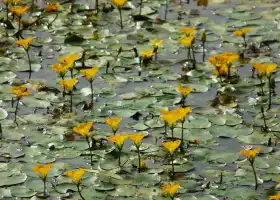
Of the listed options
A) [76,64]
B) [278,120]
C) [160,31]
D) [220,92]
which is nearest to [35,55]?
[76,64]

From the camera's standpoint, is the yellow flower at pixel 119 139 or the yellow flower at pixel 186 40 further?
the yellow flower at pixel 186 40

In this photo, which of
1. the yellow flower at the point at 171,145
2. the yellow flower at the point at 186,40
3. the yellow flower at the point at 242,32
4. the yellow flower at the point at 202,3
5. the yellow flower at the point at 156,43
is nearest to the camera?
the yellow flower at the point at 171,145

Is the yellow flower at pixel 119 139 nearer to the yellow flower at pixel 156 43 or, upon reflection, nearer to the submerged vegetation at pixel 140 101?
the submerged vegetation at pixel 140 101

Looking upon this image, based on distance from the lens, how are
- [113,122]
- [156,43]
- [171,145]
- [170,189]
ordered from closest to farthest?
[170,189] < [171,145] < [113,122] < [156,43]

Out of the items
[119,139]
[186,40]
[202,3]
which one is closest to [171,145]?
[119,139]

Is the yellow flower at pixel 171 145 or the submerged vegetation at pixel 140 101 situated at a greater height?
the yellow flower at pixel 171 145

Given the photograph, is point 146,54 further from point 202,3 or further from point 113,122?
point 202,3

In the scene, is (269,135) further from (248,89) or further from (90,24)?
(90,24)

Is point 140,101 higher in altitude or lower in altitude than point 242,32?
lower

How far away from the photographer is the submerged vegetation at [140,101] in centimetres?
329

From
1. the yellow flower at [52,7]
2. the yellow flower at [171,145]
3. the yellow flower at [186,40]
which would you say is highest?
the yellow flower at [186,40]

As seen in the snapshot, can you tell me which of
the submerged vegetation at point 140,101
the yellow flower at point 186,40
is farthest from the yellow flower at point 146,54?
the yellow flower at point 186,40

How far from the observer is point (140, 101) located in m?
4.00

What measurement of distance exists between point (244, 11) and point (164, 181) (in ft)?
7.11
